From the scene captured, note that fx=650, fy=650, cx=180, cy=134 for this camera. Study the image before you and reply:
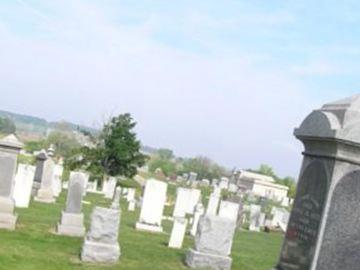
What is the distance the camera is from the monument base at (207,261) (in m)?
12.5

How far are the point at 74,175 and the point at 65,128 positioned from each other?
314ft

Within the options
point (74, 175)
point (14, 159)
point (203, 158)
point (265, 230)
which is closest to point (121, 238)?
point (74, 175)

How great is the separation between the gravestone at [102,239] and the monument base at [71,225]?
8.36 ft

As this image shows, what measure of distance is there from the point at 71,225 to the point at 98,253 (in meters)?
2.99

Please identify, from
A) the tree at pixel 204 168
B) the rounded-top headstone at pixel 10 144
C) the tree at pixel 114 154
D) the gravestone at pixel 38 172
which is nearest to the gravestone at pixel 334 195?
the rounded-top headstone at pixel 10 144

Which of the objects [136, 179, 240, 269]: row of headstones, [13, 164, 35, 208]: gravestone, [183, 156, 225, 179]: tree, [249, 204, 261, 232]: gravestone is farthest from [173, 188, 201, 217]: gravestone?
[183, 156, 225, 179]: tree

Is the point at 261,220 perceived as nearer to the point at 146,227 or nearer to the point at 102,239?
the point at 146,227

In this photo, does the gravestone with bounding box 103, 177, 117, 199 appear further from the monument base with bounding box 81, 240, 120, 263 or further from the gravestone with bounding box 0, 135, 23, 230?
the monument base with bounding box 81, 240, 120, 263

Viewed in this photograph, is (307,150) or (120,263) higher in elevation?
(307,150)

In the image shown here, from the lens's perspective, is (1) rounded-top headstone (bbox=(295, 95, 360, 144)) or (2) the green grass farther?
(2) the green grass

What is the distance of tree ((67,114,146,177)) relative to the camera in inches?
1660

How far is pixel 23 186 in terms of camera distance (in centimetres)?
1986

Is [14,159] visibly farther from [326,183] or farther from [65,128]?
[65,128]

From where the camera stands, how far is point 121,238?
15195 mm
